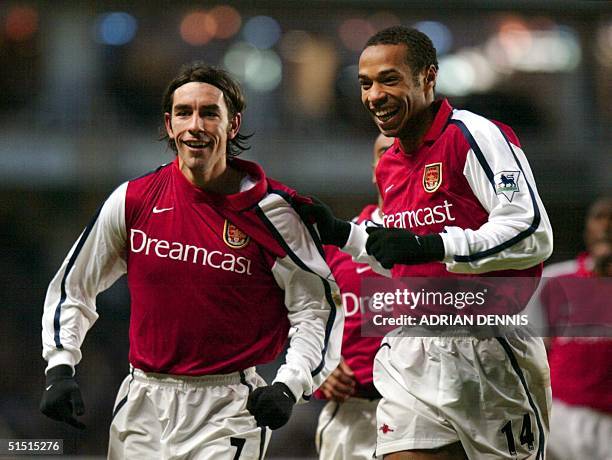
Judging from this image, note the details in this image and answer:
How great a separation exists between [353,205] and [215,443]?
1864 millimetres

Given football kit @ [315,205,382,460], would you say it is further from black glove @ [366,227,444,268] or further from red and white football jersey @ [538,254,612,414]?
black glove @ [366,227,444,268]

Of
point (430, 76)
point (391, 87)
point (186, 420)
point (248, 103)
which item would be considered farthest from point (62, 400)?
point (248, 103)

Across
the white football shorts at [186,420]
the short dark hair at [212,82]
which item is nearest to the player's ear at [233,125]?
the short dark hair at [212,82]

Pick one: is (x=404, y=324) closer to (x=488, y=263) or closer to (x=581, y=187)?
(x=488, y=263)

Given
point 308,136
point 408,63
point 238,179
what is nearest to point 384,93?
point 408,63

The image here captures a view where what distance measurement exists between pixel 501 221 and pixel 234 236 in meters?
0.71

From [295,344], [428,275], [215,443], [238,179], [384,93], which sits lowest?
[215,443]

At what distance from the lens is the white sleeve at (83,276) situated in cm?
258

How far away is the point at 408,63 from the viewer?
2.54 m

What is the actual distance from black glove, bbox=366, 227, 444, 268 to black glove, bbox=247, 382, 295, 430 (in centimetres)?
40

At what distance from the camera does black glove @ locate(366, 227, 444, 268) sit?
229cm

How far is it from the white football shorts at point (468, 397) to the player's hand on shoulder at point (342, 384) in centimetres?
76

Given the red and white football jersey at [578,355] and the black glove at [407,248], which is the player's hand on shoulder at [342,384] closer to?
the red and white football jersey at [578,355]

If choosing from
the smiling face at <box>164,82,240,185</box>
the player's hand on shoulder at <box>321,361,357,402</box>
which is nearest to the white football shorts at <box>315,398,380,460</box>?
the player's hand on shoulder at <box>321,361,357,402</box>
